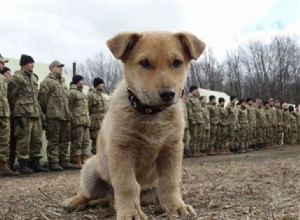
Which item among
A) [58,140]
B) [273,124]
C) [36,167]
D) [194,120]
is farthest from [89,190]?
[273,124]

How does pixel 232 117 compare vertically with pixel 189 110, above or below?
below

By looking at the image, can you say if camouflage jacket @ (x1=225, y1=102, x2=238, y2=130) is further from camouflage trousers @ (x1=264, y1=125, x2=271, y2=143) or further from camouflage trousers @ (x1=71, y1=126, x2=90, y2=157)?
camouflage trousers @ (x1=71, y1=126, x2=90, y2=157)

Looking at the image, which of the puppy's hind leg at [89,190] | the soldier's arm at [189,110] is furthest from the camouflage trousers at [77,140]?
the puppy's hind leg at [89,190]

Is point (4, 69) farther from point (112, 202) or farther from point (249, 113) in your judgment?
point (249, 113)

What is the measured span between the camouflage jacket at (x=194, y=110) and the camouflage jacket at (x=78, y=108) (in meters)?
6.02

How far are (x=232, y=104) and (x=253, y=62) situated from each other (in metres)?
48.7

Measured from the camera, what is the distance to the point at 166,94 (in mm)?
3219

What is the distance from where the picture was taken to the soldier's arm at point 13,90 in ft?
35.3

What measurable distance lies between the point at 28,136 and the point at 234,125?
1254 cm

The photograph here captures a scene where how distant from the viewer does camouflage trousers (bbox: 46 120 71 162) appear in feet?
38.5

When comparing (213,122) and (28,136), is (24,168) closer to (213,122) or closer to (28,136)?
(28,136)

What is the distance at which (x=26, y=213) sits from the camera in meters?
4.03

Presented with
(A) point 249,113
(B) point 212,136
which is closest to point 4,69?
(B) point 212,136

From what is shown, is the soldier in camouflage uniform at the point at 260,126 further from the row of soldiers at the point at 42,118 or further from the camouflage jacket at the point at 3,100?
the camouflage jacket at the point at 3,100
